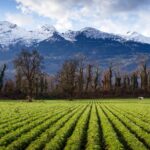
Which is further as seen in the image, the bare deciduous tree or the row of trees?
the row of trees

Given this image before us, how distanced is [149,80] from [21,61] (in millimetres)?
64309

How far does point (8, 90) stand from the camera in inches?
5443

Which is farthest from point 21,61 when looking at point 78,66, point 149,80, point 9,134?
point 9,134

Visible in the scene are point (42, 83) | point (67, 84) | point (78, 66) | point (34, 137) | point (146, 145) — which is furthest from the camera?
point (42, 83)

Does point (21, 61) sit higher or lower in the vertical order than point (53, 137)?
higher

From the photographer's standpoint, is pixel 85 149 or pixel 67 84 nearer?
pixel 85 149

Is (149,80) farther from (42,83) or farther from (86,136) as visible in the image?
(86,136)

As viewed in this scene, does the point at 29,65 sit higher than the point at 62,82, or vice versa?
the point at 29,65

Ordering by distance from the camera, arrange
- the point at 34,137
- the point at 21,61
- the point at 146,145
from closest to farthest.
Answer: the point at 146,145
the point at 34,137
the point at 21,61

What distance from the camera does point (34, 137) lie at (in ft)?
74.1

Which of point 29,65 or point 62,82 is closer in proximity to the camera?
point 29,65

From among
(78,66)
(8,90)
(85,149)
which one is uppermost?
(78,66)

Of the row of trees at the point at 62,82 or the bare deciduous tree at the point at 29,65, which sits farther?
the row of trees at the point at 62,82

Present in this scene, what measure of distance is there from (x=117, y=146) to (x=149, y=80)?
146 m
